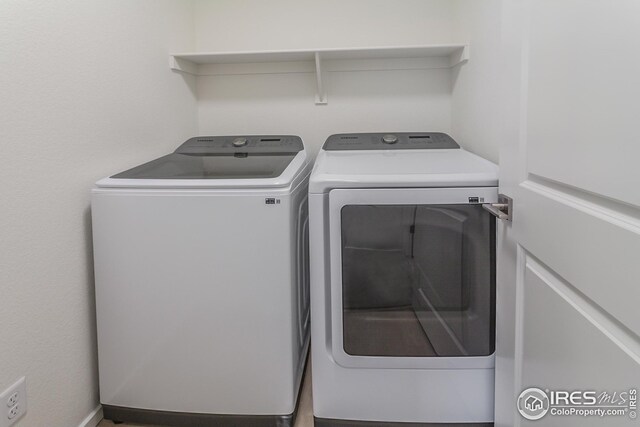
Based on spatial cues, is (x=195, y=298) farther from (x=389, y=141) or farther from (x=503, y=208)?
(x=389, y=141)

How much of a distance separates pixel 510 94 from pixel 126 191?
4.09ft

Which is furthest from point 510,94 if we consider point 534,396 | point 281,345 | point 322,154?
point 281,345

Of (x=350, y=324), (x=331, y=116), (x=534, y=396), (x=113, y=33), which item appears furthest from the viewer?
(x=331, y=116)

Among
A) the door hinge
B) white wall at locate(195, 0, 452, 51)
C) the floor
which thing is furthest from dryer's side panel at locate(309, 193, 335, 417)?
white wall at locate(195, 0, 452, 51)

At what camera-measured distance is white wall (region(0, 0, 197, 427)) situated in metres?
1.17

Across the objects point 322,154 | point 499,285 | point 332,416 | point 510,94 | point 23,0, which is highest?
point 23,0

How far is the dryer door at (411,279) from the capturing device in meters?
1.38

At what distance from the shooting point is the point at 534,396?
3.51 ft

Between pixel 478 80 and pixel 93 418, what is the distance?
2.05 metres

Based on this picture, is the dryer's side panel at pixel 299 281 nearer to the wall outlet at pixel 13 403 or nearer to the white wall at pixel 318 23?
the wall outlet at pixel 13 403

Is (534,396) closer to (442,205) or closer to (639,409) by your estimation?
(639,409)

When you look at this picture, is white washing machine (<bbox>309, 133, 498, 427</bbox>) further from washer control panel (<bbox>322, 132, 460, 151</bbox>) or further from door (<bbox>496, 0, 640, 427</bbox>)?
washer control panel (<bbox>322, 132, 460, 151</bbox>)

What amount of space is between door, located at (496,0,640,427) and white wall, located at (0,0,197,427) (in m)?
1.35

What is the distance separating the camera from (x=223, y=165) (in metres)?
1.77
